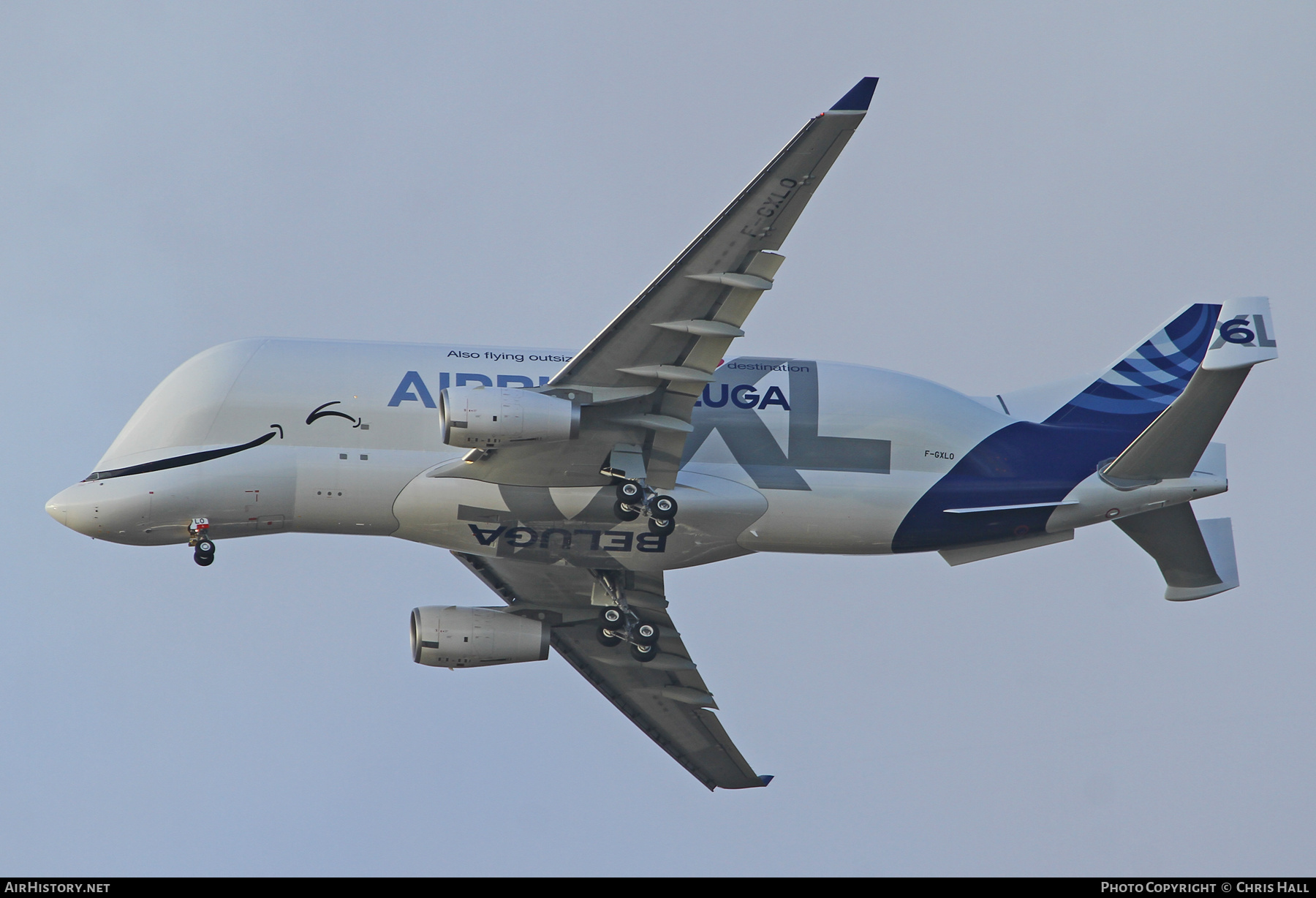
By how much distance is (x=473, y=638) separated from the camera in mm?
37312

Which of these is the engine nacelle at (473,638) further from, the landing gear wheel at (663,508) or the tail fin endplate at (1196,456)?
the tail fin endplate at (1196,456)

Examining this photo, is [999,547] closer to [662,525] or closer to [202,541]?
[662,525]

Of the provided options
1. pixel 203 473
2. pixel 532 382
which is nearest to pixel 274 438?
pixel 203 473

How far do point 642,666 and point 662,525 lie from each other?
30.2ft

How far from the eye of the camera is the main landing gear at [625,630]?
36.2 metres

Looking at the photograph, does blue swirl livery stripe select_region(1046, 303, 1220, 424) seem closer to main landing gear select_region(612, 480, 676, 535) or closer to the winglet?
main landing gear select_region(612, 480, 676, 535)

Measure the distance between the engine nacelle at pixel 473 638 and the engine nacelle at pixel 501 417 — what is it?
772 cm

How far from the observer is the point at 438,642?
3709cm

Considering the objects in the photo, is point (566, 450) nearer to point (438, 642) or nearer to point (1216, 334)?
point (438, 642)

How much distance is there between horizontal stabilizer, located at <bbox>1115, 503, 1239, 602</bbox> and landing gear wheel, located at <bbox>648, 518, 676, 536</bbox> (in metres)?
12.0

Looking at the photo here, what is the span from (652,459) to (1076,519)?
1077 cm

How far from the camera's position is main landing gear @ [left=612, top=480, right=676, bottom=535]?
3284cm

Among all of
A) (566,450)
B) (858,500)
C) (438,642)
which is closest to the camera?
(566,450)

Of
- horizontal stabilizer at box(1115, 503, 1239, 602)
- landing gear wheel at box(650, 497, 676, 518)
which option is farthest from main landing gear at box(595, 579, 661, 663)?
horizontal stabilizer at box(1115, 503, 1239, 602)
